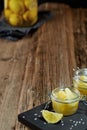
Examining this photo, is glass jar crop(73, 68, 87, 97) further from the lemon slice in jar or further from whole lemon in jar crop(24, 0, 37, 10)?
whole lemon in jar crop(24, 0, 37, 10)

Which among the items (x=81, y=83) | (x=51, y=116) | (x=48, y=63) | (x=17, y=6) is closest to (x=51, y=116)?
(x=51, y=116)

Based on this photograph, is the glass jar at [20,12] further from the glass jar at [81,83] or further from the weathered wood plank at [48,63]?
the glass jar at [81,83]

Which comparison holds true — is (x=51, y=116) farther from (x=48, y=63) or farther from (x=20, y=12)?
(x=20, y=12)

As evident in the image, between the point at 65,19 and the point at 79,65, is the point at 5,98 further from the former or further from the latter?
the point at 65,19

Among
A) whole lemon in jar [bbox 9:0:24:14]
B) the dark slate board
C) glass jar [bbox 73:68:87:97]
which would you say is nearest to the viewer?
the dark slate board

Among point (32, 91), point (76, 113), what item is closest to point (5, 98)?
point (32, 91)

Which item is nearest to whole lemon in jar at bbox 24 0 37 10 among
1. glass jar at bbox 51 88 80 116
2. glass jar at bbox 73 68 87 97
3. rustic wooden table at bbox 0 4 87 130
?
rustic wooden table at bbox 0 4 87 130
